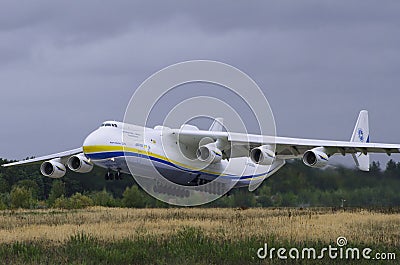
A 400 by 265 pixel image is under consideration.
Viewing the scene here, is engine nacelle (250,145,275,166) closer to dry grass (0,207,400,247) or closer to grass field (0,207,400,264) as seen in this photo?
dry grass (0,207,400,247)

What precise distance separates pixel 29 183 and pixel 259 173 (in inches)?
615

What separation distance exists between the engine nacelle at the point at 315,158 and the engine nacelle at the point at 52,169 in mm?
11180

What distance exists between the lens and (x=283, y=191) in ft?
97.9

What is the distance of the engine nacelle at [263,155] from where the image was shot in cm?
2877

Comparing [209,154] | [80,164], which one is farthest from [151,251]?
[80,164]

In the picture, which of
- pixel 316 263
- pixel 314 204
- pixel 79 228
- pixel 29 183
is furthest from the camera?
pixel 29 183

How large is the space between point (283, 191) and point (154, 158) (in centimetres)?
509

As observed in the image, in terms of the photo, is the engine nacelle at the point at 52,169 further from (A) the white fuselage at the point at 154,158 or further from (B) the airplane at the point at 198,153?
(A) the white fuselage at the point at 154,158

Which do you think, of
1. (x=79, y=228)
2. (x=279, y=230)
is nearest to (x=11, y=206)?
(x=79, y=228)

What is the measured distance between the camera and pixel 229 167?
3294 cm

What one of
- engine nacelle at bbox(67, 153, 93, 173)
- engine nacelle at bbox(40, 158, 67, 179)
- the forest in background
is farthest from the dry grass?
engine nacelle at bbox(40, 158, 67, 179)

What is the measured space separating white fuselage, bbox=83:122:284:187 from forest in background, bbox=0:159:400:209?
0.96 meters

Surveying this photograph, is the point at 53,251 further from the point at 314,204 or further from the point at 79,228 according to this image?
the point at 314,204

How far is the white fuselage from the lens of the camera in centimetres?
2872
